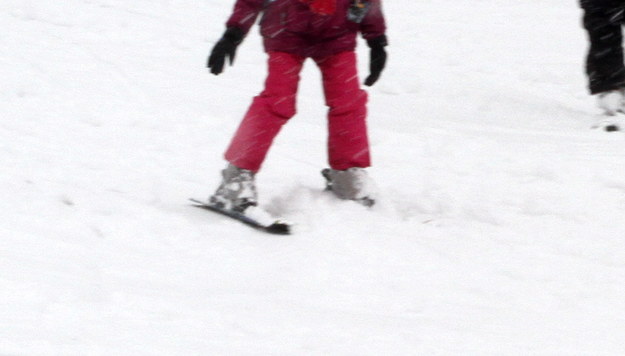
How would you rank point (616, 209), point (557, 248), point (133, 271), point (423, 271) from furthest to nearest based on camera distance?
point (616, 209) → point (557, 248) → point (423, 271) → point (133, 271)

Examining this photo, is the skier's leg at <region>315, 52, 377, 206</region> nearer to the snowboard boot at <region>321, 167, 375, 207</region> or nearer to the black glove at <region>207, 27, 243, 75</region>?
the snowboard boot at <region>321, 167, 375, 207</region>

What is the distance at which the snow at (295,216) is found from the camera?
2.70m

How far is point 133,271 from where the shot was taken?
9.89 ft

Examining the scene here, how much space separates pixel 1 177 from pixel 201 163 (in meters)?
1.23

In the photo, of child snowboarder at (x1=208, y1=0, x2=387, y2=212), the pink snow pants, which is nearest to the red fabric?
child snowboarder at (x1=208, y1=0, x2=387, y2=212)

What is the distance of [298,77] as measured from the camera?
401cm

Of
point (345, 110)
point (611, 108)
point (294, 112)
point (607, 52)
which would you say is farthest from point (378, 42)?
point (611, 108)

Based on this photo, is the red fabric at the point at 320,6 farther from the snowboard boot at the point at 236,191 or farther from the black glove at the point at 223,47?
the snowboard boot at the point at 236,191

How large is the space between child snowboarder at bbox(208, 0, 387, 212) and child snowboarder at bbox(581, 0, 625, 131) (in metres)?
2.10

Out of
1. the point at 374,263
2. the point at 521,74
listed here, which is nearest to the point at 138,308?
the point at 374,263

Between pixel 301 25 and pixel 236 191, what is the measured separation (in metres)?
0.86

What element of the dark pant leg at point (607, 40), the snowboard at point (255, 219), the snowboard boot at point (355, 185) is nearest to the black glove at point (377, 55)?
the snowboard boot at point (355, 185)

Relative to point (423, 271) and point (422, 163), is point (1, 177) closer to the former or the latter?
point (423, 271)

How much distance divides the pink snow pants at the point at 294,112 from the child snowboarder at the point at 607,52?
2285 mm
